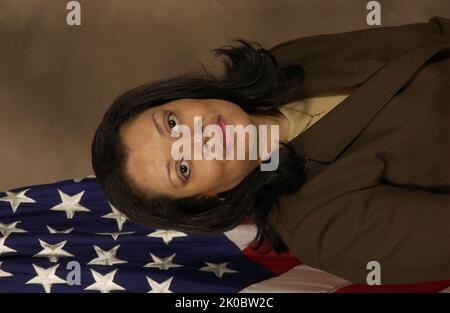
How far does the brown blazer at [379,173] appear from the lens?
4.04 ft

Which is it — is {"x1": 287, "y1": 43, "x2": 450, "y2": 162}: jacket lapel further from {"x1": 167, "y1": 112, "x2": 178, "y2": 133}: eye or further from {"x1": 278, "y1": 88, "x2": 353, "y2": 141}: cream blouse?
{"x1": 167, "y1": 112, "x2": 178, "y2": 133}: eye

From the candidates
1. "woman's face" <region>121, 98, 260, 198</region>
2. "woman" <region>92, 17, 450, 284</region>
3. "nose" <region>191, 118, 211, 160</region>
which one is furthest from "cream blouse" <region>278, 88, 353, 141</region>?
"nose" <region>191, 118, 211, 160</region>

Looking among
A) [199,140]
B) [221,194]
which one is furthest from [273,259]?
[199,140]

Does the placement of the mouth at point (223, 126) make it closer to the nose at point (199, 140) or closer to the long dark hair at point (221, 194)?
the nose at point (199, 140)

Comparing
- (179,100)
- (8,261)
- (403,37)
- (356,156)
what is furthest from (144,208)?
(403,37)

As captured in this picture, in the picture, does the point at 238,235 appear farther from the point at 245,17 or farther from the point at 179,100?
the point at 245,17

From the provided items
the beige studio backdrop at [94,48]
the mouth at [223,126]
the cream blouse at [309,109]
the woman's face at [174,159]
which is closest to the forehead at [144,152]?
the woman's face at [174,159]

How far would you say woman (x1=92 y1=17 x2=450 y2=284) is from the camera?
1.25 meters

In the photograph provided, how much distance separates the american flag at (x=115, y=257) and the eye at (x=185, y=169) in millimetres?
320

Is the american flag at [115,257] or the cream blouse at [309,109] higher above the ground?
the cream blouse at [309,109]

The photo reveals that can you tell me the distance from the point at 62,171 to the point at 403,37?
1.25 meters

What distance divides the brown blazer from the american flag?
23 cm

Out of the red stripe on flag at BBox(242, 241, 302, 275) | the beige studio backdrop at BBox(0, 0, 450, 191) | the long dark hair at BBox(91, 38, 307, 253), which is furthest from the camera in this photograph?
the beige studio backdrop at BBox(0, 0, 450, 191)

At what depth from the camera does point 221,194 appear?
145 centimetres
